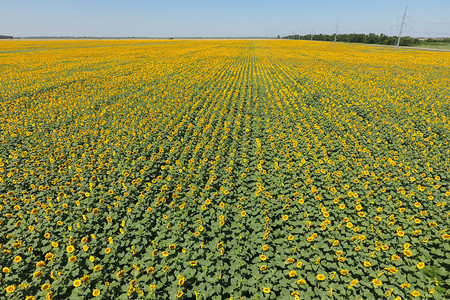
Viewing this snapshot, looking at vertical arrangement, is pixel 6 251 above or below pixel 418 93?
below

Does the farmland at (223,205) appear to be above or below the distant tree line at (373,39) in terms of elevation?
below

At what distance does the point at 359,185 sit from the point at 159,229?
5.33 m

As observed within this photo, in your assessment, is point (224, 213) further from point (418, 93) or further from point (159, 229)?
point (418, 93)

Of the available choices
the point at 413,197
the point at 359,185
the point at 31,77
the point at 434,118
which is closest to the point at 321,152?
the point at 359,185

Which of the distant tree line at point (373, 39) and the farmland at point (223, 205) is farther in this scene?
the distant tree line at point (373, 39)

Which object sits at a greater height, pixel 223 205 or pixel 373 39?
pixel 373 39

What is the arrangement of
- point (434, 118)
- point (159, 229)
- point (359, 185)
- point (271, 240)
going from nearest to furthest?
1. point (271, 240)
2. point (159, 229)
3. point (359, 185)
4. point (434, 118)

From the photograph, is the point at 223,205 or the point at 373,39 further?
the point at 373,39

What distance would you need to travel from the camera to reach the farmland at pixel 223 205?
374cm

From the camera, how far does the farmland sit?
3740mm

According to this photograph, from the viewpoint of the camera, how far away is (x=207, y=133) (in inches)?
380

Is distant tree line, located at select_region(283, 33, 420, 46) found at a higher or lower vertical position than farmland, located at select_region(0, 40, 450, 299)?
higher

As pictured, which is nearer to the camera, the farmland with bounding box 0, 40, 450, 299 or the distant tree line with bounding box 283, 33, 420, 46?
the farmland with bounding box 0, 40, 450, 299

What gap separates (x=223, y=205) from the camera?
5.14m
